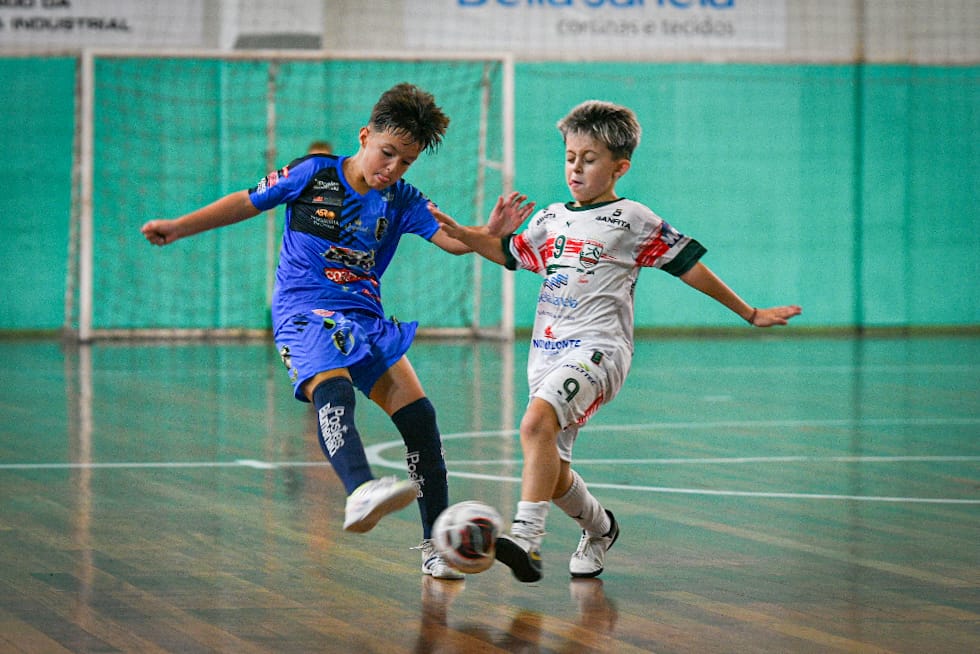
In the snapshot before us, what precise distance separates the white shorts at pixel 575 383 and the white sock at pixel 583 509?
140 millimetres

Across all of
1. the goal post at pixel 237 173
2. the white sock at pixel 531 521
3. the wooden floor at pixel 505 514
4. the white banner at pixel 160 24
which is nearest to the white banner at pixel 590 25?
the goal post at pixel 237 173

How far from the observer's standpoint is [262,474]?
645cm

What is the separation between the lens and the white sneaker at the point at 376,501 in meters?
3.81

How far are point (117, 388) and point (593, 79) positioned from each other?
7.96m

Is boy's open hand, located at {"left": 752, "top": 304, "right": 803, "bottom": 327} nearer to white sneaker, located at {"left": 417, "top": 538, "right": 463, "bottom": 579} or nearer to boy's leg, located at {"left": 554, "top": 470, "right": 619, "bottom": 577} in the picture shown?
boy's leg, located at {"left": 554, "top": 470, "right": 619, "bottom": 577}

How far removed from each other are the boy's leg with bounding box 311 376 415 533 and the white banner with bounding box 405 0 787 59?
41.1ft

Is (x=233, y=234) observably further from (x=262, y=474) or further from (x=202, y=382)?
(x=262, y=474)

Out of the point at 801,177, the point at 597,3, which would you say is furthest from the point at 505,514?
the point at 801,177

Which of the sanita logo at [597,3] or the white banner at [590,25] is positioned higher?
the sanita logo at [597,3]

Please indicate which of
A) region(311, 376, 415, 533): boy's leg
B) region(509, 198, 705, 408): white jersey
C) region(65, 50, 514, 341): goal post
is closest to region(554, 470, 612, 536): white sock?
region(509, 198, 705, 408): white jersey

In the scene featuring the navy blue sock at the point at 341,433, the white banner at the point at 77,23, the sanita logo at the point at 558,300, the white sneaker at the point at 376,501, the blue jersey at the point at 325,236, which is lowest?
the white sneaker at the point at 376,501

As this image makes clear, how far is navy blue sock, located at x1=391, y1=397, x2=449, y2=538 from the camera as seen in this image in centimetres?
445

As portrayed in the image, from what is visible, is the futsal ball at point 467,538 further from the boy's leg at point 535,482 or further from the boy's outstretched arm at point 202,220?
the boy's outstretched arm at point 202,220

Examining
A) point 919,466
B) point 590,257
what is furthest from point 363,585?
point 919,466
